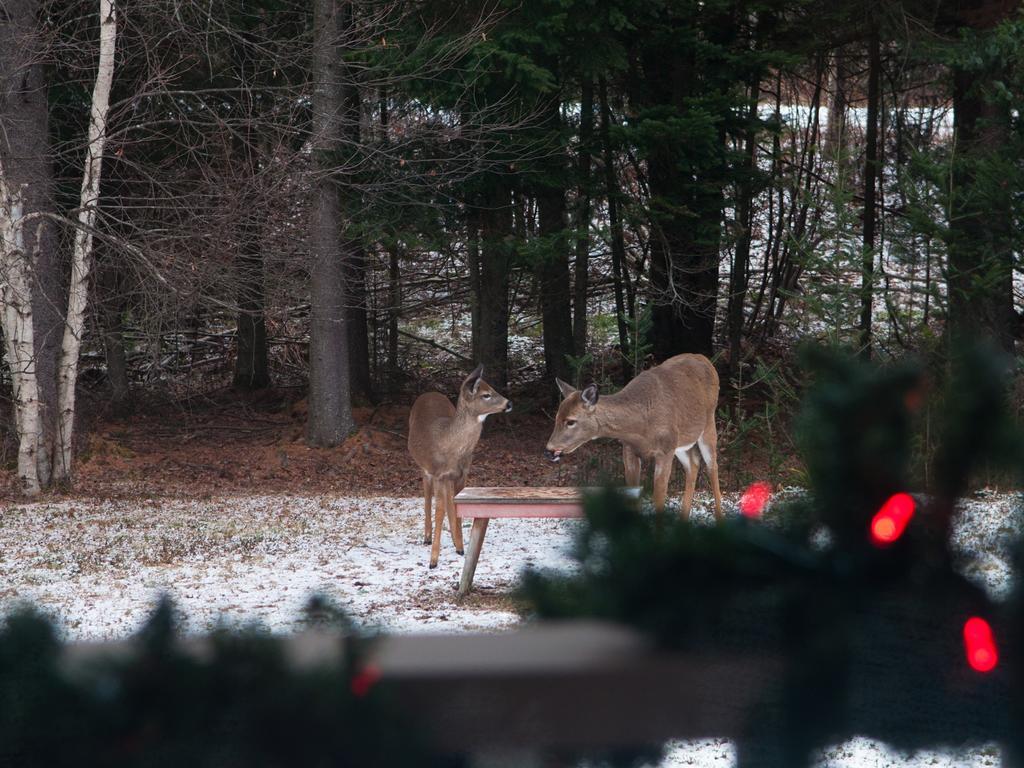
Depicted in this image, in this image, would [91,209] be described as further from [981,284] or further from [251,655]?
[251,655]

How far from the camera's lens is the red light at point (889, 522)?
1.40 m

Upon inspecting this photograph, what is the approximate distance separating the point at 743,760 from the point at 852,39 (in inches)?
671

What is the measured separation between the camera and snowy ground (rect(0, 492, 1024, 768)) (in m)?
7.25

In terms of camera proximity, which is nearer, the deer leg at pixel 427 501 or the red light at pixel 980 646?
the red light at pixel 980 646

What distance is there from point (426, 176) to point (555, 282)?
3954 millimetres

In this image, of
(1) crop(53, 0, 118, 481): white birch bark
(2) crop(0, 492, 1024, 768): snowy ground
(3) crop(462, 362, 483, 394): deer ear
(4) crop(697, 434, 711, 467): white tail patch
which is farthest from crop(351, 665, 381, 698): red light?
(1) crop(53, 0, 118, 481): white birch bark

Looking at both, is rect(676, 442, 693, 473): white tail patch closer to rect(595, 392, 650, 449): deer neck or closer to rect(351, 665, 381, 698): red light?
rect(595, 392, 650, 449): deer neck

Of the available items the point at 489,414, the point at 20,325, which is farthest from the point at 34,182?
the point at 489,414

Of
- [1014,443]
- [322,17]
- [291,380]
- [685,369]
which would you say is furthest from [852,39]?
[1014,443]

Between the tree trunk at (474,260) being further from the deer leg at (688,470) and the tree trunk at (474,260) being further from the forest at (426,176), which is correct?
the deer leg at (688,470)

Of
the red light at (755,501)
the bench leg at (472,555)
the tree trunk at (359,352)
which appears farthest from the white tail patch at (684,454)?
the tree trunk at (359,352)

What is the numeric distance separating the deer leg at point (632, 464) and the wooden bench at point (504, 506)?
1665mm

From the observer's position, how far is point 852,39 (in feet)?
55.6

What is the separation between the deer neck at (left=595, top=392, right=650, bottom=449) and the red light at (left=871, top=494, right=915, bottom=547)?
746cm
